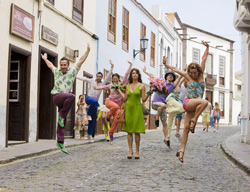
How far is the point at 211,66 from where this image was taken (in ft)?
157

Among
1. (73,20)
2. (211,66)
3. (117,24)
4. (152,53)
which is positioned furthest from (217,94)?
(73,20)

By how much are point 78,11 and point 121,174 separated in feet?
35.8

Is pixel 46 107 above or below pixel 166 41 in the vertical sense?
below

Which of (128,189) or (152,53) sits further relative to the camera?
(152,53)

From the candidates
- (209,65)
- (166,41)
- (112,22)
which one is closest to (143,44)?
(112,22)

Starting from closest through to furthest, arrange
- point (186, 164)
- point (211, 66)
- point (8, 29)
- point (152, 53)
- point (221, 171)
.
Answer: point (221, 171), point (186, 164), point (8, 29), point (152, 53), point (211, 66)

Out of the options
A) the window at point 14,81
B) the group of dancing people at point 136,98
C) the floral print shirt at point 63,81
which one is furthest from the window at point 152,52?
the floral print shirt at point 63,81

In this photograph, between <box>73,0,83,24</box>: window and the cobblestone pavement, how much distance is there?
7.84 m

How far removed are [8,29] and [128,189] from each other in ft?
23.5

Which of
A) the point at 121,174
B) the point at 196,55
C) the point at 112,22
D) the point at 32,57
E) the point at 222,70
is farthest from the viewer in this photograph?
the point at 222,70

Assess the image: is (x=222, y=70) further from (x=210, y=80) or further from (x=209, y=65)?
(x=210, y=80)

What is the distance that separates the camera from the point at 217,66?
48.7 m

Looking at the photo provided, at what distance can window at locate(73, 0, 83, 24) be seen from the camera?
652 inches

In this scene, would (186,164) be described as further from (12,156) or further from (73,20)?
(73,20)
